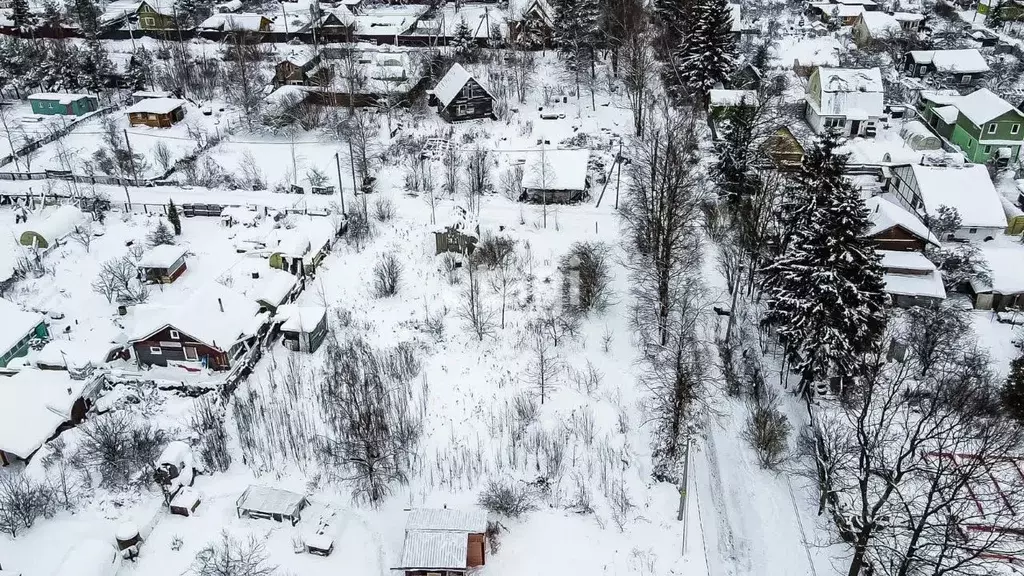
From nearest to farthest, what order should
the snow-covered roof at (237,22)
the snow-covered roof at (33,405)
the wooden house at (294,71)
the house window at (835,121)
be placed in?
the snow-covered roof at (33,405), the house window at (835,121), the wooden house at (294,71), the snow-covered roof at (237,22)

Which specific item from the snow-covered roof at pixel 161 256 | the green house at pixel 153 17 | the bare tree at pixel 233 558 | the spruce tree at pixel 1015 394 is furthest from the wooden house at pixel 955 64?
the green house at pixel 153 17

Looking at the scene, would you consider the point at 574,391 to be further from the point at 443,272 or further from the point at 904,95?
the point at 904,95

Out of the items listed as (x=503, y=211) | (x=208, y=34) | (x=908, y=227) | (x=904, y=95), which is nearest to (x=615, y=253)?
(x=503, y=211)

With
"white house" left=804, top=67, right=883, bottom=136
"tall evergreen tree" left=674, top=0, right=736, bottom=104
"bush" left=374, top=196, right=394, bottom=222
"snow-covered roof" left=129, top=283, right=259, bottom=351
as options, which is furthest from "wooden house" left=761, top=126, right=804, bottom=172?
"snow-covered roof" left=129, top=283, right=259, bottom=351

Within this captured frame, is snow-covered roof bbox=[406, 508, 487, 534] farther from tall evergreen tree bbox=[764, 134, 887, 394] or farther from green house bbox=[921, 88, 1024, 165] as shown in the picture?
green house bbox=[921, 88, 1024, 165]

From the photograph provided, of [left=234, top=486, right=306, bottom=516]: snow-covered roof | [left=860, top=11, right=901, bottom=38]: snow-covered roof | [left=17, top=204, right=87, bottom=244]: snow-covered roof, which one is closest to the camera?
[left=234, top=486, right=306, bottom=516]: snow-covered roof

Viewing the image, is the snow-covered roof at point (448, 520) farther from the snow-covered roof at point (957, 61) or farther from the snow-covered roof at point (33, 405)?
the snow-covered roof at point (957, 61)
